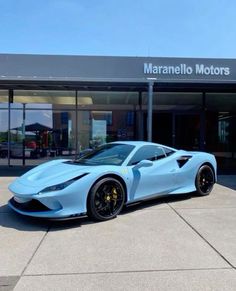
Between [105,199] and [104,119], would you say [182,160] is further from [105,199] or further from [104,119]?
[104,119]

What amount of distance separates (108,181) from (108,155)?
42.7 inches

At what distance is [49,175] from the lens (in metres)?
6.21

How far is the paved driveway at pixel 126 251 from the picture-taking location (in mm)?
3699

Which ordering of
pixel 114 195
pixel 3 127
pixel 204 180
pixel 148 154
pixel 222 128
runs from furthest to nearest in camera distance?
pixel 222 128
pixel 3 127
pixel 204 180
pixel 148 154
pixel 114 195

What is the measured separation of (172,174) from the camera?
7449 mm

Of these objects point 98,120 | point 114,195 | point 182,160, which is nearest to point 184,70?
point 98,120

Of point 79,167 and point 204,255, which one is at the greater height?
point 79,167

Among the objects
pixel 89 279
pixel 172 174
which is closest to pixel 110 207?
pixel 172 174

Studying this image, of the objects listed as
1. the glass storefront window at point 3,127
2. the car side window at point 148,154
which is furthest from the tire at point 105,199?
the glass storefront window at point 3,127

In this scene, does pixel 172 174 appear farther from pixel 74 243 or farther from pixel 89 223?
pixel 74 243

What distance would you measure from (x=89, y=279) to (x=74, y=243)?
123 centimetres

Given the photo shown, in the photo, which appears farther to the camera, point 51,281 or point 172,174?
point 172,174

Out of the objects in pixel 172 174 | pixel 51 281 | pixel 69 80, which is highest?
pixel 69 80

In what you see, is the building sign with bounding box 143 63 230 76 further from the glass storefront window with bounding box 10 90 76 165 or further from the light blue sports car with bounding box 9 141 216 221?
the light blue sports car with bounding box 9 141 216 221
